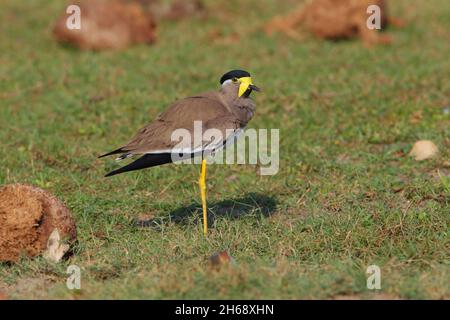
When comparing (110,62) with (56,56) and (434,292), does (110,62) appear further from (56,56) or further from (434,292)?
(434,292)

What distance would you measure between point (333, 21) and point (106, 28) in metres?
2.98

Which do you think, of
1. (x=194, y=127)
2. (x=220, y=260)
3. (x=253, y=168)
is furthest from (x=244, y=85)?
(x=220, y=260)

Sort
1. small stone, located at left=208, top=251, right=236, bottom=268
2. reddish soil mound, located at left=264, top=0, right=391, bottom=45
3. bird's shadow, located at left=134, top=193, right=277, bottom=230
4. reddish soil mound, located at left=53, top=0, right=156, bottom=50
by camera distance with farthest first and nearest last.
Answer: reddish soil mound, located at left=264, top=0, right=391, bottom=45 → reddish soil mound, located at left=53, top=0, right=156, bottom=50 → bird's shadow, located at left=134, top=193, right=277, bottom=230 → small stone, located at left=208, top=251, right=236, bottom=268

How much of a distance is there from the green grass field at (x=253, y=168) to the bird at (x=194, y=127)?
0.50 m

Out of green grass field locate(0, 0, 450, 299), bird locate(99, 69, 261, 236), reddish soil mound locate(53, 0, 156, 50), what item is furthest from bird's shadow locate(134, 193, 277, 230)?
reddish soil mound locate(53, 0, 156, 50)

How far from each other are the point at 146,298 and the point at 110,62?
6.05 meters

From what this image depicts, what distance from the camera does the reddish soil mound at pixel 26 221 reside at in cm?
491

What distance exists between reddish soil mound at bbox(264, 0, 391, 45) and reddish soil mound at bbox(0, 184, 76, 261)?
6438 millimetres

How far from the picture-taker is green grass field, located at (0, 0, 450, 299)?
4.51 m

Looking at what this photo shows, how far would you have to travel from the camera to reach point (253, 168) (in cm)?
686

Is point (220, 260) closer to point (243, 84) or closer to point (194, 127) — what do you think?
point (194, 127)

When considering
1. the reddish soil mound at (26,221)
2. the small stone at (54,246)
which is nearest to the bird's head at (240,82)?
the reddish soil mound at (26,221)

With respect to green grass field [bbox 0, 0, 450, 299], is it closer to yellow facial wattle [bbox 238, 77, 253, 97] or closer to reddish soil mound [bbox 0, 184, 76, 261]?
reddish soil mound [bbox 0, 184, 76, 261]

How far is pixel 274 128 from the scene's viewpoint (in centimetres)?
766
